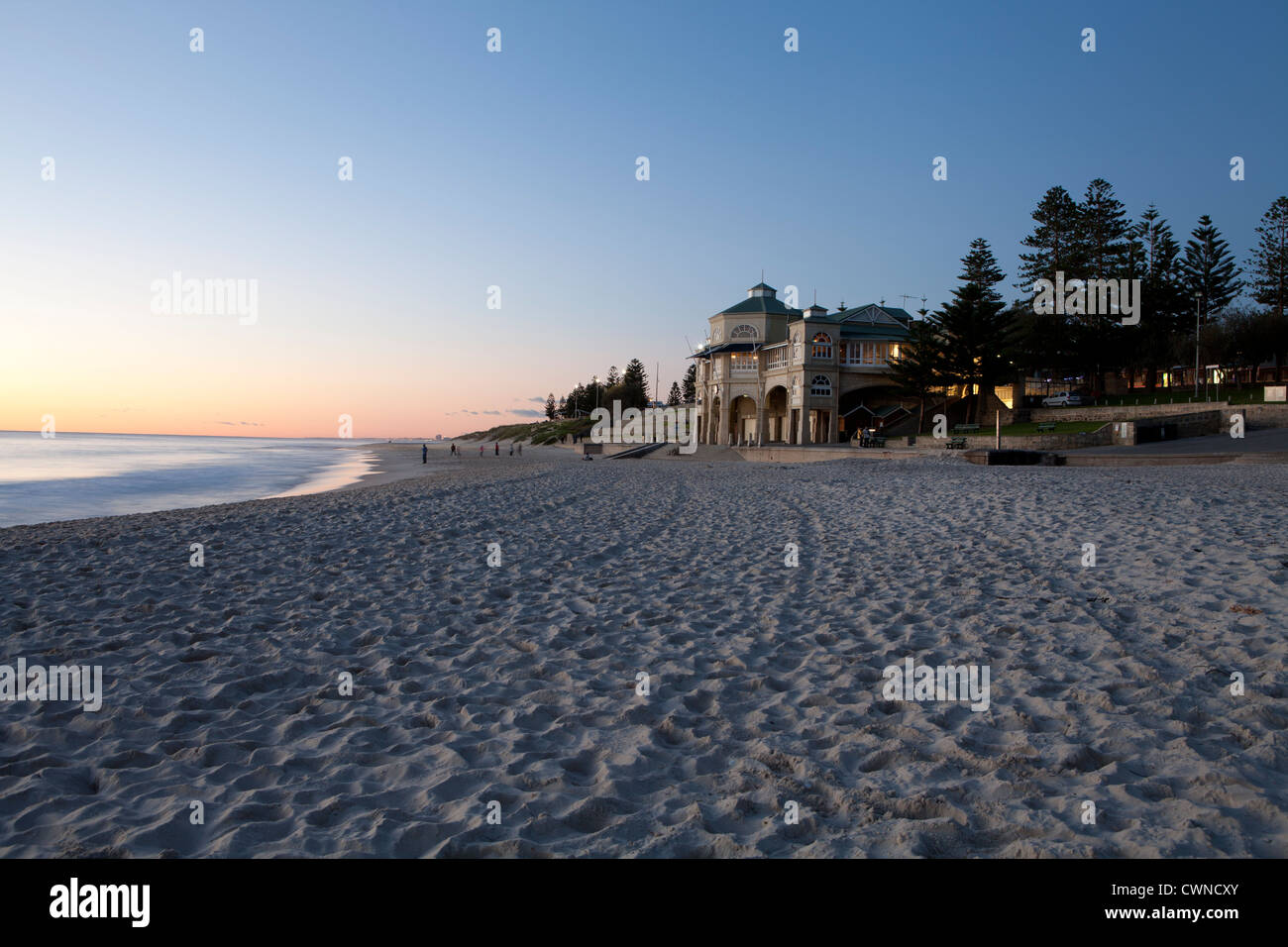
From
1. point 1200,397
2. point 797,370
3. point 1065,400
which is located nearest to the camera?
point 1200,397

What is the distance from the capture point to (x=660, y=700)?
13.8ft

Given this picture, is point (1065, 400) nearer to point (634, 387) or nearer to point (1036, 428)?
point (1036, 428)

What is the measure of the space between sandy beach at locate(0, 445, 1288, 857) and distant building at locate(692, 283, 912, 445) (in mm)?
36397

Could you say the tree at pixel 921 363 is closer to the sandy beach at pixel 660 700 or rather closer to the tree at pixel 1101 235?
the tree at pixel 1101 235

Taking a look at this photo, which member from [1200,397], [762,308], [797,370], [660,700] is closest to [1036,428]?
[1200,397]

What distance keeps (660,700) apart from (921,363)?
138 ft

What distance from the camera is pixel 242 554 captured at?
877 cm

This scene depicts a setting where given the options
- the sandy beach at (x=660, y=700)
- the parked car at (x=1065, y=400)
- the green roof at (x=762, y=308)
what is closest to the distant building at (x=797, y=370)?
the green roof at (x=762, y=308)

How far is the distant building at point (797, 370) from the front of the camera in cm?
4478

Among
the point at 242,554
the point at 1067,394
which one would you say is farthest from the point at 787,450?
the point at 242,554
